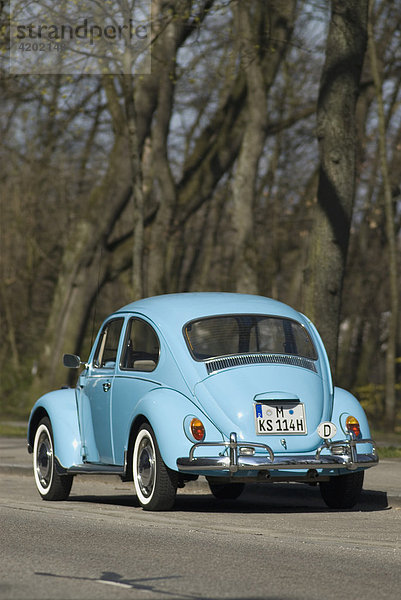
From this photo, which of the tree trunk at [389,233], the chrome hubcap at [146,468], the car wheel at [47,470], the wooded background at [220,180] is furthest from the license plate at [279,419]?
the tree trunk at [389,233]

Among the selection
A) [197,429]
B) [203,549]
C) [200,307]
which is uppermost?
[200,307]

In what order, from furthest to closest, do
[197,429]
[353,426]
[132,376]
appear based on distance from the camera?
[132,376] → [353,426] → [197,429]

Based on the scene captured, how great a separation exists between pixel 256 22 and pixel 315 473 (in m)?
15.4

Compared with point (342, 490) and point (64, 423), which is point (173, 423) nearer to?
point (342, 490)

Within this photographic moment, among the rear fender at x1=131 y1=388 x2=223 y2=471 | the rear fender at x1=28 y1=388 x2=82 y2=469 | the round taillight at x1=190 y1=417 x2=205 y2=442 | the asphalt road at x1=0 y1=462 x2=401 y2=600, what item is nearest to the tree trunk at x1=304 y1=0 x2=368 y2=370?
the asphalt road at x1=0 y1=462 x2=401 y2=600

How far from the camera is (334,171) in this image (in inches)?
620

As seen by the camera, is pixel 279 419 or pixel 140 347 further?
pixel 140 347

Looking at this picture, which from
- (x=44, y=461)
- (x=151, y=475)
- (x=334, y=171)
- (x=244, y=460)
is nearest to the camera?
(x=244, y=460)

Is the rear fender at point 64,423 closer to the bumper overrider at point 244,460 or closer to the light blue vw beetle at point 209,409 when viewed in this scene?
the light blue vw beetle at point 209,409

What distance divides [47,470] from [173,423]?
7.86 ft

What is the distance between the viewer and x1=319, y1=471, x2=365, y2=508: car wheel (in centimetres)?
1000

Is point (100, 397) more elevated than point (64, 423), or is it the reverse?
point (100, 397)

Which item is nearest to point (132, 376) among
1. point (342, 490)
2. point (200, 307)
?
point (200, 307)

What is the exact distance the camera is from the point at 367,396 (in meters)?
29.0
